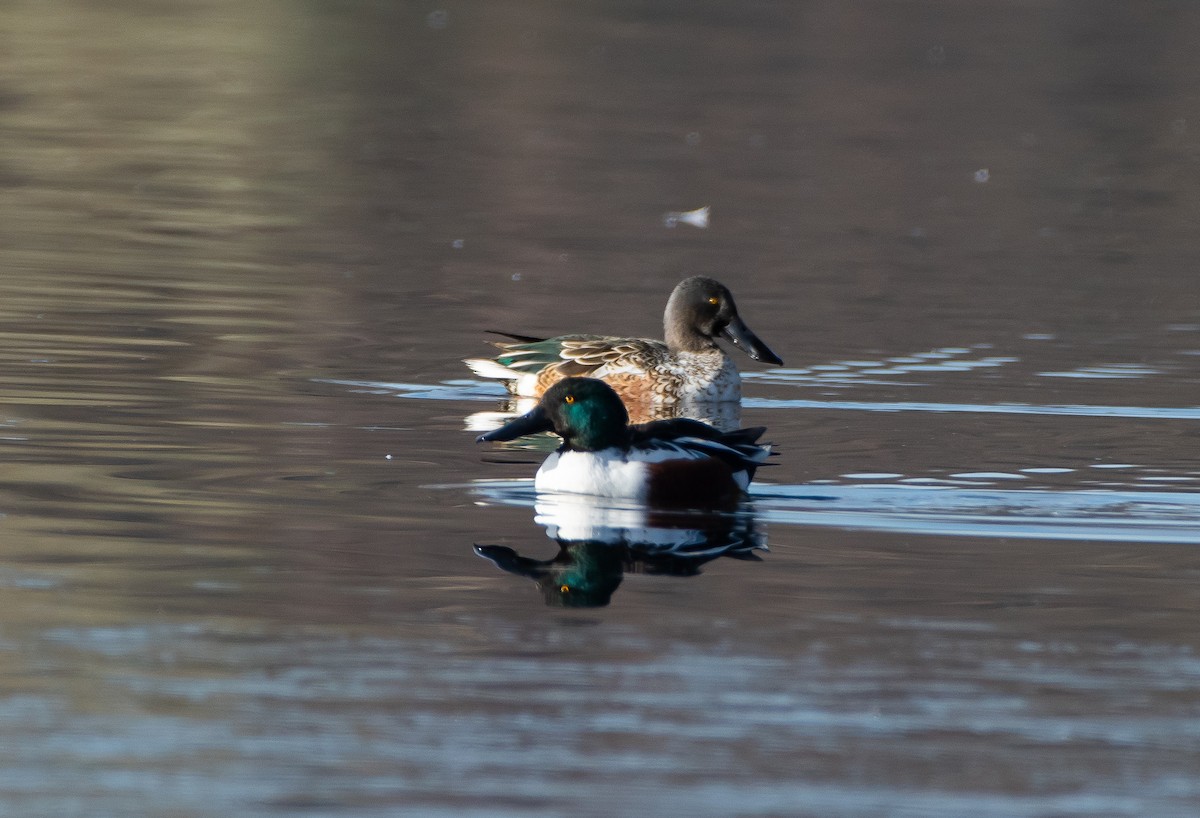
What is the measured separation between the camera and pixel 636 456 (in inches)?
303

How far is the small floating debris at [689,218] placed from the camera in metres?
16.5

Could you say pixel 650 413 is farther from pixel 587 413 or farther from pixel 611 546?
pixel 611 546

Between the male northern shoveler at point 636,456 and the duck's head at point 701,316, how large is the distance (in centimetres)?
319

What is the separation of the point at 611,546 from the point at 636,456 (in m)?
0.87

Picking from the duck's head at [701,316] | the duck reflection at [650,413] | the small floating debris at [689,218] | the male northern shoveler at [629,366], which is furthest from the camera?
the small floating debris at [689,218]

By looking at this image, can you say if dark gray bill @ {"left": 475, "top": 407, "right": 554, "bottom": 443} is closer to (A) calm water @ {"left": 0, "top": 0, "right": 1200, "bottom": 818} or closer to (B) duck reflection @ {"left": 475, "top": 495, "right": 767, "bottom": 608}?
(A) calm water @ {"left": 0, "top": 0, "right": 1200, "bottom": 818}

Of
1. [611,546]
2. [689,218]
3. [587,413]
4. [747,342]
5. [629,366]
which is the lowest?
[611,546]

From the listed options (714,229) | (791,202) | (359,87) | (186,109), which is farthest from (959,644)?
(359,87)

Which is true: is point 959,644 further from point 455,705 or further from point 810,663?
point 455,705

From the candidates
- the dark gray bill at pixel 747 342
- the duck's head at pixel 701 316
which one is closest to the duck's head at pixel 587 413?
Result: the dark gray bill at pixel 747 342

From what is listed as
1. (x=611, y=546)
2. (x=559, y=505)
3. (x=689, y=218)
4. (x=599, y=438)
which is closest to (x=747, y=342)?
(x=599, y=438)

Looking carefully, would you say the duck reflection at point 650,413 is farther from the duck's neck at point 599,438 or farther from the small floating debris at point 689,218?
the small floating debris at point 689,218

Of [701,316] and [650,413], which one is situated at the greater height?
[701,316]

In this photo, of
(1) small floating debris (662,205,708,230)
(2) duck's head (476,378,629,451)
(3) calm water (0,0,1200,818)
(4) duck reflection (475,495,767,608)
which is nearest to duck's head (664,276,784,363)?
(3) calm water (0,0,1200,818)
